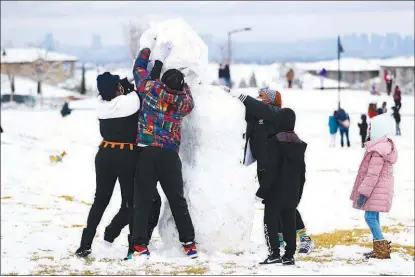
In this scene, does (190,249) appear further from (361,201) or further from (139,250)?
(361,201)

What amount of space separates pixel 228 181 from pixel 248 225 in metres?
0.50

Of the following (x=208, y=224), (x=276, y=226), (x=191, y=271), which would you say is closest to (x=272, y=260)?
(x=276, y=226)

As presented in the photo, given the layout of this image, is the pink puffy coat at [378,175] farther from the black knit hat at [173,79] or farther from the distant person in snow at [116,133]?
the distant person in snow at [116,133]

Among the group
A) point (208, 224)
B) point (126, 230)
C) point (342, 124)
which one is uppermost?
point (208, 224)

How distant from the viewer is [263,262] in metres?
7.43

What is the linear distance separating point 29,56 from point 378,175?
9746cm

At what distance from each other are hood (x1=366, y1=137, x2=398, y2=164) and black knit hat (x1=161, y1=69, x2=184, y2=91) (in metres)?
2.06

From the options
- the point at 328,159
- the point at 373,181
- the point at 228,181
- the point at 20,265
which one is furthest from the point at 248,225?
the point at 328,159

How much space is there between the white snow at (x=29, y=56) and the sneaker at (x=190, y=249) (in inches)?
3588

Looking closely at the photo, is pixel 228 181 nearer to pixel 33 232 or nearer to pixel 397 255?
pixel 397 255

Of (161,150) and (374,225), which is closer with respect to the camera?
(161,150)

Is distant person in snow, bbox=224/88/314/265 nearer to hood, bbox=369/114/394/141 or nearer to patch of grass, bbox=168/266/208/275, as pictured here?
patch of grass, bbox=168/266/208/275

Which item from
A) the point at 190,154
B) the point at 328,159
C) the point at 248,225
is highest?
the point at 190,154

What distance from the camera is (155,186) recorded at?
7.42 m
